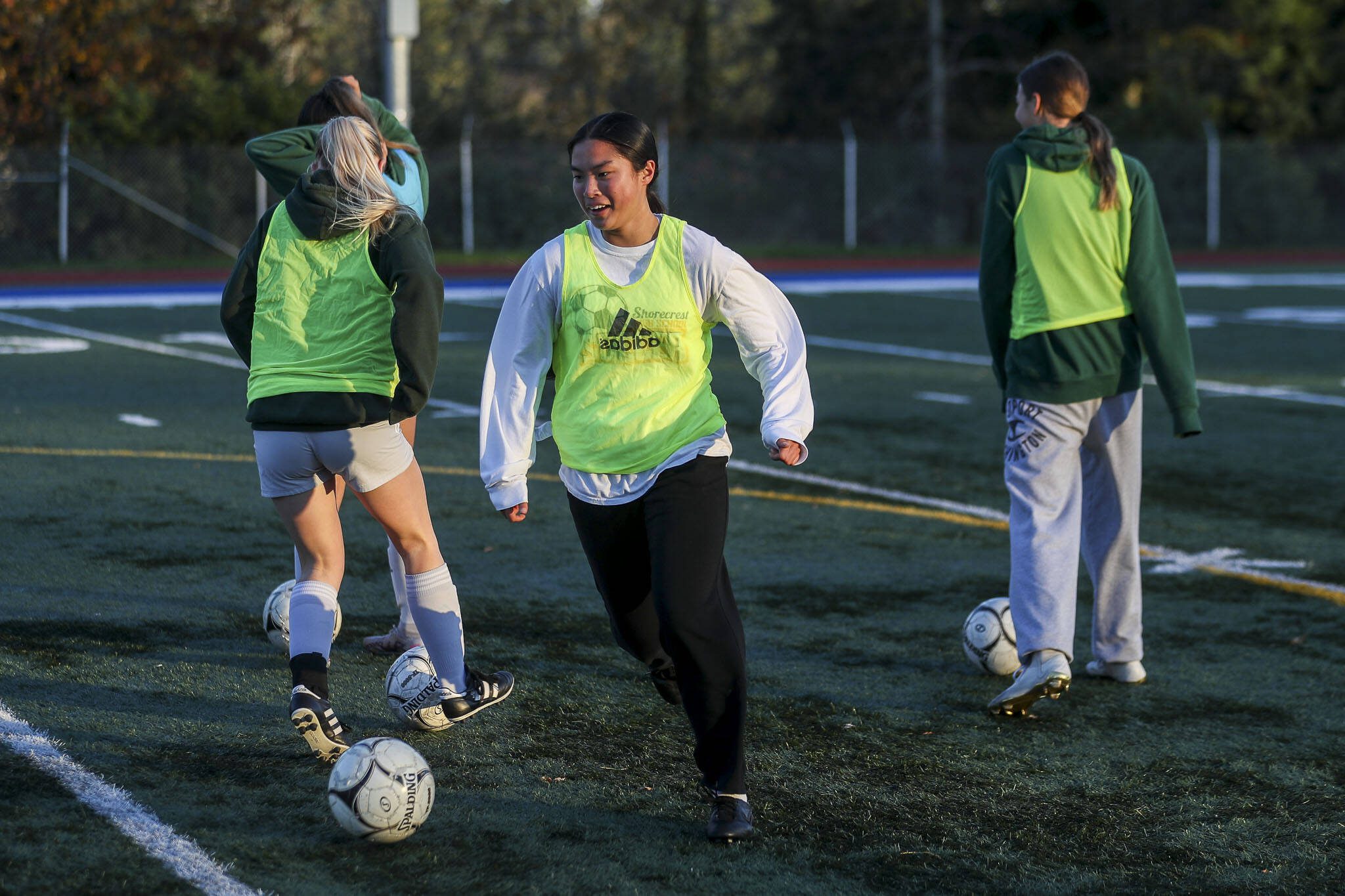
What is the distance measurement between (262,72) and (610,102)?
40.4ft

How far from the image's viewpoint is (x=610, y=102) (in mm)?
40781

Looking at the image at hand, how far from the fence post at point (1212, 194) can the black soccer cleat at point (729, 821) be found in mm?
30989

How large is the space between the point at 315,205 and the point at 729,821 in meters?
1.97

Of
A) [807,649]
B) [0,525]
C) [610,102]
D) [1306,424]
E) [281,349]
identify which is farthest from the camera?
[610,102]

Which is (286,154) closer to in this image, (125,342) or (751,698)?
(751,698)

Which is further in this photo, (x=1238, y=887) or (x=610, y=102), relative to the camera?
(x=610, y=102)

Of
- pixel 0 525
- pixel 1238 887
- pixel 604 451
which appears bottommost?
pixel 1238 887

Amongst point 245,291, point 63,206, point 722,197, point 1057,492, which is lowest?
point 1057,492

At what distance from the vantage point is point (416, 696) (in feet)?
16.2

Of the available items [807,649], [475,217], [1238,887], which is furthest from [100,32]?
[1238,887]

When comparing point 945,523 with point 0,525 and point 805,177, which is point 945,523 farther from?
point 805,177

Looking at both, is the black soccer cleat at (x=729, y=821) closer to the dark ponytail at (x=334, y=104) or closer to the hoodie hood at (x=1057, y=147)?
the hoodie hood at (x=1057, y=147)

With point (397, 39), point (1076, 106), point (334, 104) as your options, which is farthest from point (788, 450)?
point (397, 39)

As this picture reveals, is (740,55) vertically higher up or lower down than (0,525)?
higher up
